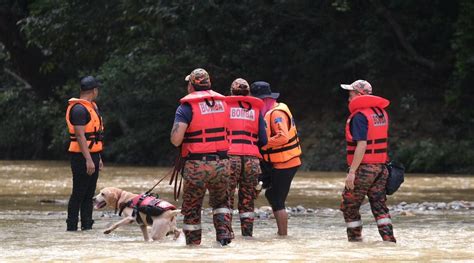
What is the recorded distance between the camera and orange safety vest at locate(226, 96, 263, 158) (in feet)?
43.6

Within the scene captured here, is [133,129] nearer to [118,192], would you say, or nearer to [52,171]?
[52,171]

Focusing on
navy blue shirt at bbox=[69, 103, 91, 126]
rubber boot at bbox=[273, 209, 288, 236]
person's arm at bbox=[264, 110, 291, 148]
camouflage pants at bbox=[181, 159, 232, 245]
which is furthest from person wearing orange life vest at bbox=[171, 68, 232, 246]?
navy blue shirt at bbox=[69, 103, 91, 126]

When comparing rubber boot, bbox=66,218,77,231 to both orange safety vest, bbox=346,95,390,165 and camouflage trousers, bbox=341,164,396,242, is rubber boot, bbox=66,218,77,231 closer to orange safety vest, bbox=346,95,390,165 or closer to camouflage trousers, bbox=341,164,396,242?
camouflage trousers, bbox=341,164,396,242

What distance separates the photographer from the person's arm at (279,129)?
1391cm

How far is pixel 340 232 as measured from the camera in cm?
Answer: 1463

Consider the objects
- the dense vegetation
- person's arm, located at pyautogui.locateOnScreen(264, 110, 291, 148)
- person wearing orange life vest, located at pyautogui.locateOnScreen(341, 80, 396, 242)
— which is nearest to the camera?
person wearing orange life vest, located at pyautogui.locateOnScreen(341, 80, 396, 242)

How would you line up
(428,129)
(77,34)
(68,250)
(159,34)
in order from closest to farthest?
(68,250) < (428,129) < (159,34) < (77,34)

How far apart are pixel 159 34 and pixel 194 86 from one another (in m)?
28.7

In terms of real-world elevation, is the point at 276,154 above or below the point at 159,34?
below

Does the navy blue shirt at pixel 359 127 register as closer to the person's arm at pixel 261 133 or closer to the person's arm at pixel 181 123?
the person's arm at pixel 261 133

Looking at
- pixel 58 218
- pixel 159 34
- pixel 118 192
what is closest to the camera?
pixel 118 192

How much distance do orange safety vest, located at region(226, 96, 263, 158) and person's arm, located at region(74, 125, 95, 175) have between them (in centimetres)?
226

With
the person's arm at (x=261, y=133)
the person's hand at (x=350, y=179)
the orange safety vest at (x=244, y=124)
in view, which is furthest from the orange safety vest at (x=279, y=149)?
the person's hand at (x=350, y=179)

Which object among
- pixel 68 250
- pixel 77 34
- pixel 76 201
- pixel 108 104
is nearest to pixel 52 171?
pixel 108 104
